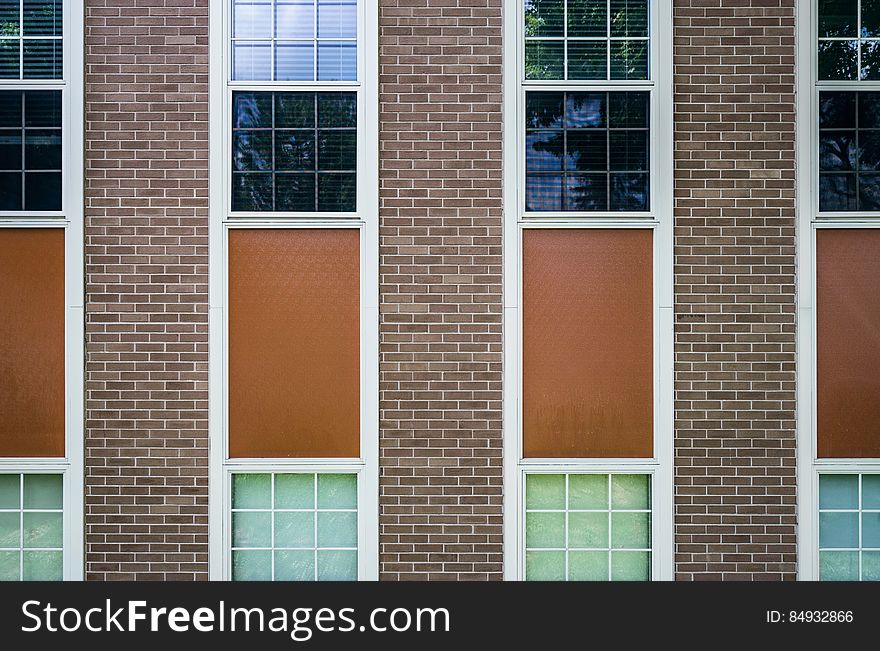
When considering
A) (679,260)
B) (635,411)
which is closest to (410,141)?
(679,260)

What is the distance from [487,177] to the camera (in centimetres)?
523

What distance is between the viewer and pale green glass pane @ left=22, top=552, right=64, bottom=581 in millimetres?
5242

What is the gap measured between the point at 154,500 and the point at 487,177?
3.88m

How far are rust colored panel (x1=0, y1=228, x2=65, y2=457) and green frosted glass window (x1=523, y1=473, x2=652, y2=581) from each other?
407 cm

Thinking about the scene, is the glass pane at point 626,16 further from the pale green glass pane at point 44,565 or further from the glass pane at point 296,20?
the pale green glass pane at point 44,565

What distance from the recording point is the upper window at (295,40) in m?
5.29

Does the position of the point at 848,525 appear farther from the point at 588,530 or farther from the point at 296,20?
the point at 296,20

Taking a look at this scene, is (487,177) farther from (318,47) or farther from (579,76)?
(318,47)

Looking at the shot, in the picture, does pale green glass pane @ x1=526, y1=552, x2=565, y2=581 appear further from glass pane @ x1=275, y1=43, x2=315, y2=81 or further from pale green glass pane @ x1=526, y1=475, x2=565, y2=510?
glass pane @ x1=275, y1=43, x2=315, y2=81

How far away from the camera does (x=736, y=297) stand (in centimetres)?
521

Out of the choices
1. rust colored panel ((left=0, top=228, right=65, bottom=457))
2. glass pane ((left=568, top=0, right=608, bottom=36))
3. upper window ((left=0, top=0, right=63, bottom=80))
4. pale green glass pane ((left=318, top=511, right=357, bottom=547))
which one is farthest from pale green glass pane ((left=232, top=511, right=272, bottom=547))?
glass pane ((left=568, top=0, right=608, bottom=36))

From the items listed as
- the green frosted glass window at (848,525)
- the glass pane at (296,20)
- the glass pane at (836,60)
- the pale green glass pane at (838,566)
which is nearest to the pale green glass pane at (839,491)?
the green frosted glass window at (848,525)

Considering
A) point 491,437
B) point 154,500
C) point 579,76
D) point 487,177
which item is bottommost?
point 154,500

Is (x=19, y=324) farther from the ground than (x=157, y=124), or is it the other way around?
(x=157, y=124)
